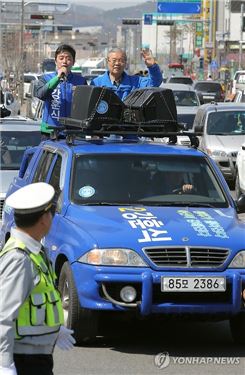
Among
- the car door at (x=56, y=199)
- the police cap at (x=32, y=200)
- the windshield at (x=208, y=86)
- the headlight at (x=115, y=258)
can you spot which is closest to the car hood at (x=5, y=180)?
the car door at (x=56, y=199)

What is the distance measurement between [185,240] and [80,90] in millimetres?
2587

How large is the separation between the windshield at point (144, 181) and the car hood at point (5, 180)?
224 inches

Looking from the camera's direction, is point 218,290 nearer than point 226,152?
Yes

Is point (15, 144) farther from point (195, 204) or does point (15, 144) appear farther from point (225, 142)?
point (195, 204)

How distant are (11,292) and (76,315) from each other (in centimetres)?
321

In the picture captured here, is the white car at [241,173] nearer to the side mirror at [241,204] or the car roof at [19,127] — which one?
the car roof at [19,127]

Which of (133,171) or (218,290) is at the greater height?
(133,171)

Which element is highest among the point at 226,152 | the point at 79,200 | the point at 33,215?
the point at 33,215

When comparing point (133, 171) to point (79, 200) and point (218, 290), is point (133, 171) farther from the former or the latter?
point (218, 290)

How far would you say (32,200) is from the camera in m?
4.57

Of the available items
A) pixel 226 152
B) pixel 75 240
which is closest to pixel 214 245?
pixel 75 240

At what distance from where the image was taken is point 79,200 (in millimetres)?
8406

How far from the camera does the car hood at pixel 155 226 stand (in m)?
7.55

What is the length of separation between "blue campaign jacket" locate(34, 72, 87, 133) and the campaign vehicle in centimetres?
140
